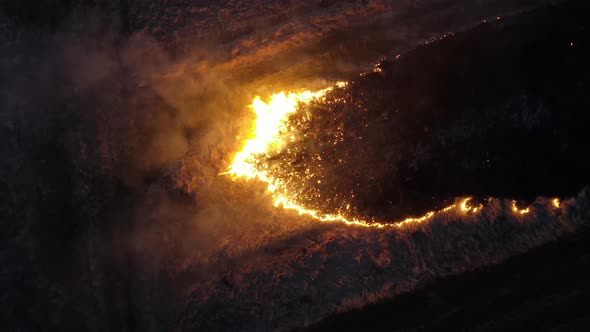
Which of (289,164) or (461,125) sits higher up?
(461,125)

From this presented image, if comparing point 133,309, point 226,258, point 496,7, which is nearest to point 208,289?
point 226,258

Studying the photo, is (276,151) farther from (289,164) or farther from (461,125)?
(461,125)

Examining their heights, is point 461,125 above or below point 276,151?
above

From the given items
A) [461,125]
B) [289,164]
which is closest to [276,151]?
[289,164]

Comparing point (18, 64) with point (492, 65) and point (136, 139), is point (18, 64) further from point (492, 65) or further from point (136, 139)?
point (492, 65)

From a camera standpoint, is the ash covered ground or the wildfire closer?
the ash covered ground
